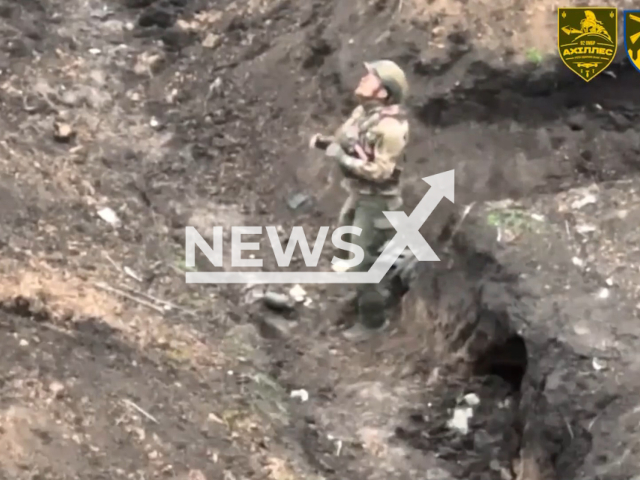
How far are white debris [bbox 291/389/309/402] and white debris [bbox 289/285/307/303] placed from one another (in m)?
0.67

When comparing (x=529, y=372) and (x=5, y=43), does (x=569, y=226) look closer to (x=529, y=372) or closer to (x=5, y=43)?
(x=529, y=372)

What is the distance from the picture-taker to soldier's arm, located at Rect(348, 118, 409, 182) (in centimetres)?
344

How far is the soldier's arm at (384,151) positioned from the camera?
11.3 feet

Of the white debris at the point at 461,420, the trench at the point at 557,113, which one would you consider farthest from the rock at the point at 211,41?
the white debris at the point at 461,420

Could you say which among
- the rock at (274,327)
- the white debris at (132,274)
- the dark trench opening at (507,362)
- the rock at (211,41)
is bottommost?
the rock at (274,327)

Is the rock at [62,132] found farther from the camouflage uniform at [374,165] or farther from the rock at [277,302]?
the camouflage uniform at [374,165]

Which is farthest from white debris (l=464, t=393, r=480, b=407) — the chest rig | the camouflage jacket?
the chest rig

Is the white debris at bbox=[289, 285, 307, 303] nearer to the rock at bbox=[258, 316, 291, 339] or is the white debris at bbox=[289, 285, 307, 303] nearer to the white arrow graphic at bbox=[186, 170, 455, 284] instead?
the white arrow graphic at bbox=[186, 170, 455, 284]

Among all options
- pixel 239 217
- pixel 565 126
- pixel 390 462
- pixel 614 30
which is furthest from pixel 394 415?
pixel 614 30

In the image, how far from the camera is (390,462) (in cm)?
321

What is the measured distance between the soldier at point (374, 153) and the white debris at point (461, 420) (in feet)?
2.34

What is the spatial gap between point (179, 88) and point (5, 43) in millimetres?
1211

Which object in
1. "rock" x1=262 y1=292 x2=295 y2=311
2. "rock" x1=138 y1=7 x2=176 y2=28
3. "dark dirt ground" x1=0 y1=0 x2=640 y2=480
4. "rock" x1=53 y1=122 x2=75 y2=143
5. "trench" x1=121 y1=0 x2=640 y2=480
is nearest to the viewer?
"dark dirt ground" x1=0 y1=0 x2=640 y2=480

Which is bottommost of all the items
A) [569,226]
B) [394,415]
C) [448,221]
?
[394,415]
